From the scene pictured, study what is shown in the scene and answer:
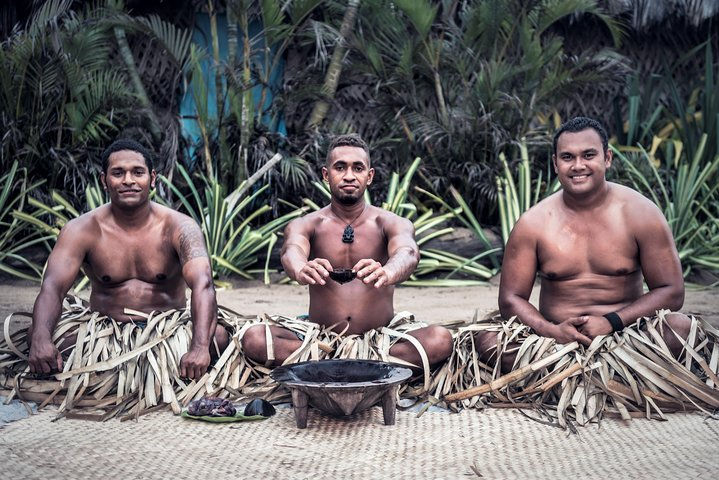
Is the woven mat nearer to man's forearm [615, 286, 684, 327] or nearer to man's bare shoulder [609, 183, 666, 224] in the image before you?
man's forearm [615, 286, 684, 327]

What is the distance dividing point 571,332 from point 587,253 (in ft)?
1.28

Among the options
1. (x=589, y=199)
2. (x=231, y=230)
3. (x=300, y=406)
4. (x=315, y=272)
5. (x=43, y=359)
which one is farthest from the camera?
(x=231, y=230)

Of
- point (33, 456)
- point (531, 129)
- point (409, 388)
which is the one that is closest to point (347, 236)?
point (409, 388)

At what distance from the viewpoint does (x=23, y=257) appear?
636 cm

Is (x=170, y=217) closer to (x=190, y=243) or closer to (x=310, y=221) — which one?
(x=190, y=243)

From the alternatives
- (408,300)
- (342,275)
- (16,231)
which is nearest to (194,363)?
(342,275)

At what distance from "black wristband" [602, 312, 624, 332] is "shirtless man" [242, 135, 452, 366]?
0.63 m

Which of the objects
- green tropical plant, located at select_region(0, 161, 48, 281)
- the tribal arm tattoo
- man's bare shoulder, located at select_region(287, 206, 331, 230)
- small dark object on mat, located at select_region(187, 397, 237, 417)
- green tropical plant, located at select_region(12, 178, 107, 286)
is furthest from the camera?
green tropical plant, located at select_region(0, 161, 48, 281)

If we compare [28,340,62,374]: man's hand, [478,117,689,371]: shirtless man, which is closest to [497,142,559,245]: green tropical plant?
[478,117,689,371]: shirtless man

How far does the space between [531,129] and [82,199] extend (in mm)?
4007

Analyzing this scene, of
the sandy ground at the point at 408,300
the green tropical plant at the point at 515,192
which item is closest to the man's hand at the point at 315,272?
the sandy ground at the point at 408,300

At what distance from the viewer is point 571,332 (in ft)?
10.4

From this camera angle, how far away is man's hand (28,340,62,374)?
3111mm

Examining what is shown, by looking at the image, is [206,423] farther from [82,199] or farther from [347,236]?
[82,199]
